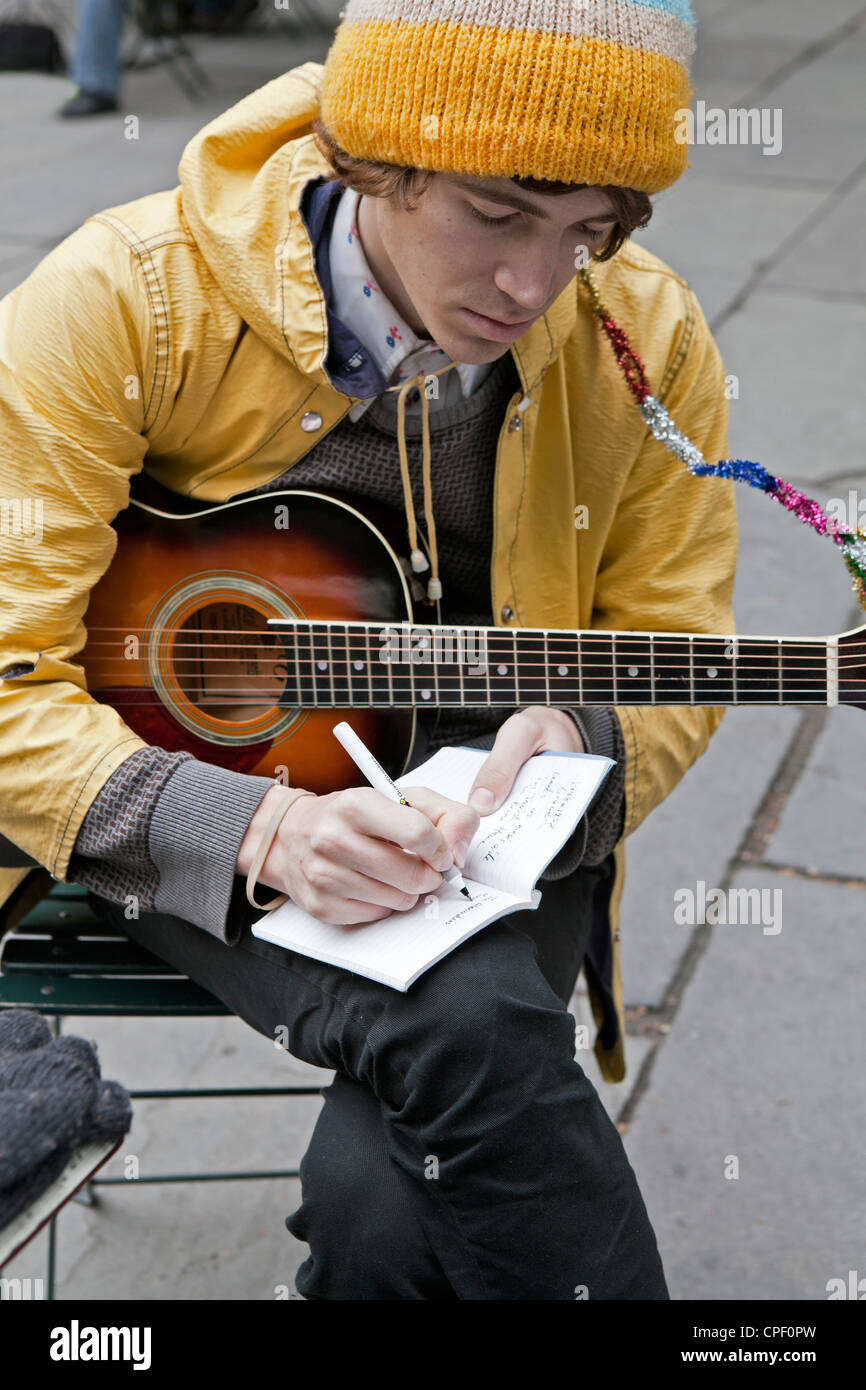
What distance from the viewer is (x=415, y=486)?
6.20ft

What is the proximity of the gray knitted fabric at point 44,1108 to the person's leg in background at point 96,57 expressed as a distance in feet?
23.2

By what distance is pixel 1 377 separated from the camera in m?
1.67

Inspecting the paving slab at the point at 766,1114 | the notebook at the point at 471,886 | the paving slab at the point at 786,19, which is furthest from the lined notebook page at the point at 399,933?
the paving slab at the point at 786,19

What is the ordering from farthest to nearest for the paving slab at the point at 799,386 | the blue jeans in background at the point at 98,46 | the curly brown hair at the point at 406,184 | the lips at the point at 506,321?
the blue jeans in background at the point at 98,46 < the paving slab at the point at 799,386 < the lips at the point at 506,321 < the curly brown hair at the point at 406,184

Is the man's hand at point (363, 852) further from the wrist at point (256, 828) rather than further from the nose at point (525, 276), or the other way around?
the nose at point (525, 276)

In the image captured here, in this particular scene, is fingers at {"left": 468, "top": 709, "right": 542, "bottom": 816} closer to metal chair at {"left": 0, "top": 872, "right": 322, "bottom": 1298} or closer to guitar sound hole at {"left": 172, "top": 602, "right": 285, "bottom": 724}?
guitar sound hole at {"left": 172, "top": 602, "right": 285, "bottom": 724}

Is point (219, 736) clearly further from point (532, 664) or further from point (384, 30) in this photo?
point (384, 30)

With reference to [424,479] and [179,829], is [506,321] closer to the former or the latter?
[424,479]

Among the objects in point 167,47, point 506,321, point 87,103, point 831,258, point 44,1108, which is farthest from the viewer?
point 167,47

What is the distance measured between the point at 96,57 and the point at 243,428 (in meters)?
6.35

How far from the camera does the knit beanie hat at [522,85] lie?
1.44 metres

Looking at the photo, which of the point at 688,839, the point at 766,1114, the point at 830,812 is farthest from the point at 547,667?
the point at 830,812

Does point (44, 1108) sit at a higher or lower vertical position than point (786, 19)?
lower
